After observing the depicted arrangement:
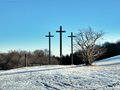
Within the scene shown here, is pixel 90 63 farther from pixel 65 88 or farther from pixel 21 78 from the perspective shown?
pixel 65 88

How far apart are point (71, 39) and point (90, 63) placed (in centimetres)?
802

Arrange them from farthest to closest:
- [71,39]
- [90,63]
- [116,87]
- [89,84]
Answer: [71,39] → [90,63] → [89,84] → [116,87]

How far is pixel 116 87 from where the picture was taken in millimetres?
20609

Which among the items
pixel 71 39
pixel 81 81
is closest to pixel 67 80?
pixel 81 81

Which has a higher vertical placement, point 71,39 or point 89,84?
point 71,39

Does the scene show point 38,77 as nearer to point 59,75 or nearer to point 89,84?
point 59,75

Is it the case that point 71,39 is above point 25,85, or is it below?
above

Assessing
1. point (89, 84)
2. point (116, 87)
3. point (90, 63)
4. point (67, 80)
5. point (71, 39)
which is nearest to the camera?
point (116, 87)

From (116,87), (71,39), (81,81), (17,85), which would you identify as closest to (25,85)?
(17,85)

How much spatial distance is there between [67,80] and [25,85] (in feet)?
9.12

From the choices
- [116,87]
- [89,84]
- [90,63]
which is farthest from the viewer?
[90,63]

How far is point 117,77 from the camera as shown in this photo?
24.4 metres

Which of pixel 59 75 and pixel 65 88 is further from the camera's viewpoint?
pixel 59 75

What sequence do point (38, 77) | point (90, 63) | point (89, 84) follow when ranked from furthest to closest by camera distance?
point (90, 63), point (38, 77), point (89, 84)
